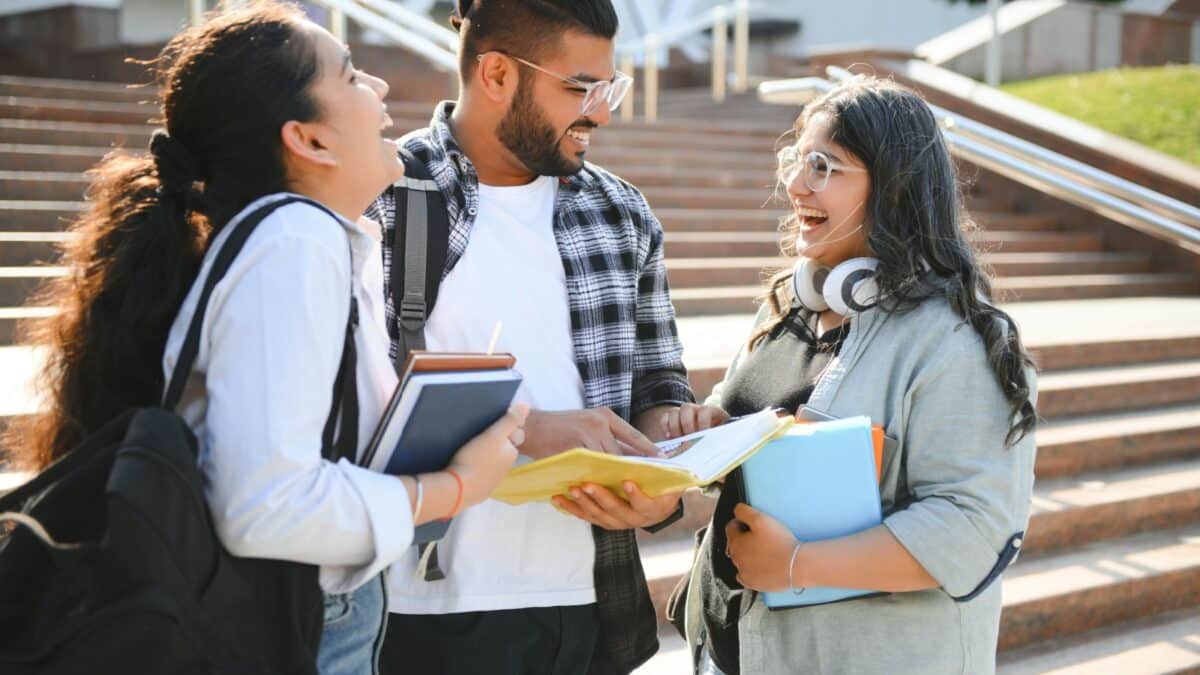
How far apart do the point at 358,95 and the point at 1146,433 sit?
5.00 m

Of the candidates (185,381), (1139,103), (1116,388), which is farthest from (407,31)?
(1139,103)

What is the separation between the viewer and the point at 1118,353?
6.38 metres

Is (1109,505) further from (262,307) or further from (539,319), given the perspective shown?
(262,307)

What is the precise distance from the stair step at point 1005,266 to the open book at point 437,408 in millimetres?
5242

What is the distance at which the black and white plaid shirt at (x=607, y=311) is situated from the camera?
2387mm

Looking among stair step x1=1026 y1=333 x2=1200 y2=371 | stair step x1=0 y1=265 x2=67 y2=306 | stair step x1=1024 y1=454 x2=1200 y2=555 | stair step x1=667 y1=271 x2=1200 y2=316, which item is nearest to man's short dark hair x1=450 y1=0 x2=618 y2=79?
stair step x1=1024 y1=454 x2=1200 y2=555

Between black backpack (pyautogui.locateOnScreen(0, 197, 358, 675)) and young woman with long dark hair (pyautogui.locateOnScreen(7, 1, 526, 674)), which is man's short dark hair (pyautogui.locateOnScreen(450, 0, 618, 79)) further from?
black backpack (pyautogui.locateOnScreen(0, 197, 358, 675))

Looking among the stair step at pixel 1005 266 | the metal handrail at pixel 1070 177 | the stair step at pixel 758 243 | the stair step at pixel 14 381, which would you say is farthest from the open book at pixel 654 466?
the stair step at pixel 758 243

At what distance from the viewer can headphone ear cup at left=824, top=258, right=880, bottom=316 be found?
2281 mm

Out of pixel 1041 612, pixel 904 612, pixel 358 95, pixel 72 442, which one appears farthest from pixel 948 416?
pixel 1041 612

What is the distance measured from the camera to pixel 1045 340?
620 cm

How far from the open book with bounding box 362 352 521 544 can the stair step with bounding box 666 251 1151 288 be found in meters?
5.24

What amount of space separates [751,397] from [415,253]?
0.80m

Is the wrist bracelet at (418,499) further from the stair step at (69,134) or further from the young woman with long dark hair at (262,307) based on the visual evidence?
the stair step at (69,134)
